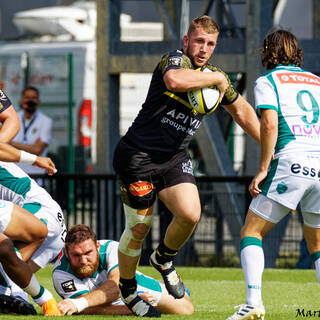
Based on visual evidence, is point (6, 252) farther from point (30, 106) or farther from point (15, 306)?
point (30, 106)

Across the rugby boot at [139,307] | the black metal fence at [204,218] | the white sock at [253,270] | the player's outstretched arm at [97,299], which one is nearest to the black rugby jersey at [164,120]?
the white sock at [253,270]

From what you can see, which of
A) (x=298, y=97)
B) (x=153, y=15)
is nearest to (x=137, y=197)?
(x=298, y=97)

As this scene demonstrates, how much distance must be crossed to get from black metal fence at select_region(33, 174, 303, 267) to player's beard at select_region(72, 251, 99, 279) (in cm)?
471

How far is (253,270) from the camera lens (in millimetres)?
6371

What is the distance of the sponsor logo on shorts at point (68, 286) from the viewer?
7392 mm

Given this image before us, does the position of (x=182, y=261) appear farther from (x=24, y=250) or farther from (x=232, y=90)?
(x=232, y=90)

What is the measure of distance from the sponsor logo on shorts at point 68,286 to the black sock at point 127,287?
58 centimetres

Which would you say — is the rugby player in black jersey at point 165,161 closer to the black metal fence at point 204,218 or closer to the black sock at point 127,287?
the black sock at point 127,287

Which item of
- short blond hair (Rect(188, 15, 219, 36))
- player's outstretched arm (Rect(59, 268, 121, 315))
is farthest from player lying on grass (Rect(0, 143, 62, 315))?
short blond hair (Rect(188, 15, 219, 36))

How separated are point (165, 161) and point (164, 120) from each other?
1.03 feet

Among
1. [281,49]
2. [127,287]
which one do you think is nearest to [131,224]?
[127,287]

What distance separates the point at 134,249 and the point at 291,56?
1.87 m

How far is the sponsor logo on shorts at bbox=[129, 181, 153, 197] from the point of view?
6.78 metres

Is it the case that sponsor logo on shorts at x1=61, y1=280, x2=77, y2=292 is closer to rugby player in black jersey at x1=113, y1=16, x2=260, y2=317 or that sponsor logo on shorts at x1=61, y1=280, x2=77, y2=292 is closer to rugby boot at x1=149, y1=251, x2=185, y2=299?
rugby player in black jersey at x1=113, y1=16, x2=260, y2=317
